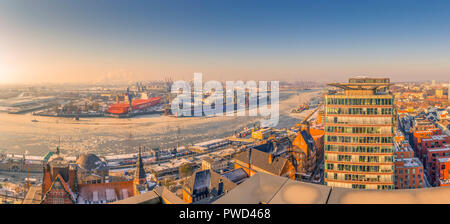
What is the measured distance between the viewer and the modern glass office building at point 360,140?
561 cm

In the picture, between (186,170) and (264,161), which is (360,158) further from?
(186,170)

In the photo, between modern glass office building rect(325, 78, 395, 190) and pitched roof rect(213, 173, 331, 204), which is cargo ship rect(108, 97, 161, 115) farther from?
pitched roof rect(213, 173, 331, 204)

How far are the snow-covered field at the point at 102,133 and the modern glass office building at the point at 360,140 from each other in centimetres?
815

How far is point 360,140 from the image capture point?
568 cm

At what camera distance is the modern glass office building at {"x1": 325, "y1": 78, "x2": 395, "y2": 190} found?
561cm

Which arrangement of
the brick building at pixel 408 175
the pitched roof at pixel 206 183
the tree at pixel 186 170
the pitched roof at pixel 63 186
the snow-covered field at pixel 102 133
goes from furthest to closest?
1. the snow-covered field at pixel 102 133
2. the tree at pixel 186 170
3. the brick building at pixel 408 175
4. the pitched roof at pixel 206 183
5. the pitched roof at pixel 63 186

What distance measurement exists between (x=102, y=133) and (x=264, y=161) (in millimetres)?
12200

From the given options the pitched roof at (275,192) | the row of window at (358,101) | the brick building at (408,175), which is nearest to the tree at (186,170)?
the row of window at (358,101)

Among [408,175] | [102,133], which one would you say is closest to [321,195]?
[408,175]

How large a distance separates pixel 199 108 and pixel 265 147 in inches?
713

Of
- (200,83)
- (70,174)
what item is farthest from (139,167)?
(200,83)

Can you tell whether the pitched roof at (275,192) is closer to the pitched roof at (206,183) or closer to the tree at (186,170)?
the pitched roof at (206,183)

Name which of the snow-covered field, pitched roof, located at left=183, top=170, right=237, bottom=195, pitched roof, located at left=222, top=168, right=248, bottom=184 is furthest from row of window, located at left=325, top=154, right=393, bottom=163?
the snow-covered field

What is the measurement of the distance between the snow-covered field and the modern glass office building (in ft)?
26.7
